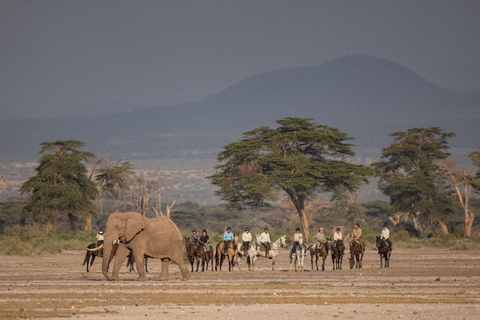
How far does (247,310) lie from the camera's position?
19.1 metres

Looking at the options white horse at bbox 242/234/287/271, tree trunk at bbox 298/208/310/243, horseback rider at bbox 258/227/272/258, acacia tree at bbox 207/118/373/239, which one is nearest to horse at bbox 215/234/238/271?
white horse at bbox 242/234/287/271

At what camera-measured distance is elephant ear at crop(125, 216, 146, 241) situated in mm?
27095

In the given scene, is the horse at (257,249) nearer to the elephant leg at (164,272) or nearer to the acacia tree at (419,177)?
the elephant leg at (164,272)

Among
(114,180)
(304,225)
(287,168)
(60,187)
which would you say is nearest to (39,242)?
(60,187)

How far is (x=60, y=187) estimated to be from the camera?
6269cm

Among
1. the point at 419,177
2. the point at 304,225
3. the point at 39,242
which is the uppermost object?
the point at 419,177

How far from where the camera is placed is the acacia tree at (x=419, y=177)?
7375 centimetres

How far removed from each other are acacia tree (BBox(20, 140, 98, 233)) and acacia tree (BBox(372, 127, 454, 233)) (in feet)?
86.3

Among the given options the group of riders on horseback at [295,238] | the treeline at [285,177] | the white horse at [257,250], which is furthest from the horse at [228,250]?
the treeline at [285,177]

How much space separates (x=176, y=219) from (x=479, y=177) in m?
48.7

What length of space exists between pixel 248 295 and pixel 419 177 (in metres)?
56.1

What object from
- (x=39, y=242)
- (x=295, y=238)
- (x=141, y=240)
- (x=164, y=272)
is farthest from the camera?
(x=39, y=242)

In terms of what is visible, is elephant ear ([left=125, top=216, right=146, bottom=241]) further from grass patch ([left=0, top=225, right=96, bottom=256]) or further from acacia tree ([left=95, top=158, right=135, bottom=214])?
acacia tree ([left=95, top=158, right=135, bottom=214])

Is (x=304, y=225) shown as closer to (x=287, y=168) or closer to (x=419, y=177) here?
(x=287, y=168)
